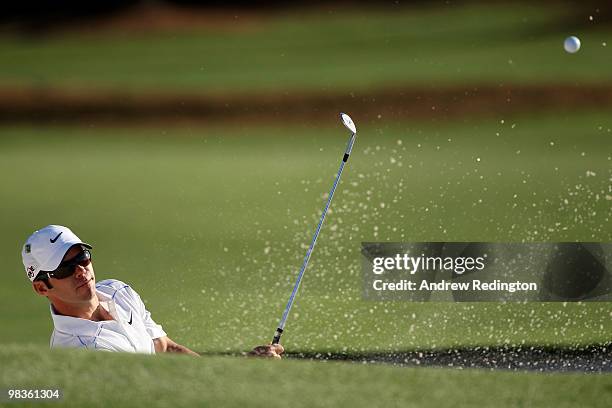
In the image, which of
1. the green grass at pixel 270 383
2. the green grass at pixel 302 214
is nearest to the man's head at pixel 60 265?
the green grass at pixel 270 383

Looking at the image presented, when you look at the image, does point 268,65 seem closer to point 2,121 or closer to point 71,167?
point 2,121

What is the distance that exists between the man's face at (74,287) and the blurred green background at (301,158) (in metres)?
0.26

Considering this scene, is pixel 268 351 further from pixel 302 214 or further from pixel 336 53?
pixel 336 53

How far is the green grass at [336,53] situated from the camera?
18.2 m

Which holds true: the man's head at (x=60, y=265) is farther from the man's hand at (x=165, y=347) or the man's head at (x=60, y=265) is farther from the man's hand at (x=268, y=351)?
the man's hand at (x=268, y=351)

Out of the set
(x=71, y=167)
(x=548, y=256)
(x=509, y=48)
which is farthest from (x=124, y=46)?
(x=548, y=256)

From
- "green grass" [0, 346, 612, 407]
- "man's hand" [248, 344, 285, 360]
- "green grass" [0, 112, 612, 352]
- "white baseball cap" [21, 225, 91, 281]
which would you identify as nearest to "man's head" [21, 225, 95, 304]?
"white baseball cap" [21, 225, 91, 281]

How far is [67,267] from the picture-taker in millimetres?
3535

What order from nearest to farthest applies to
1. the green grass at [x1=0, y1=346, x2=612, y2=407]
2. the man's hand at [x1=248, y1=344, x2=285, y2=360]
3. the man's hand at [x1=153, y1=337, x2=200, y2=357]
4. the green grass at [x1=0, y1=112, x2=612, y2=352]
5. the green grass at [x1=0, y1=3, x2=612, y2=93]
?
1. the green grass at [x1=0, y1=346, x2=612, y2=407]
2. the man's hand at [x1=248, y1=344, x2=285, y2=360]
3. the man's hand at [x1=153, y1=337, x2=200, y2=357]
4. the green grass at [x1=0, y1=112, x2=612, y2=352]
5. the green grass at [x1=0, y1=3, x2=612, y2=93]

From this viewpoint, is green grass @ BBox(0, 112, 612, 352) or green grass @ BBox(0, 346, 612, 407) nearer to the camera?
green grass @ BBox(0, 346, 612, 407)

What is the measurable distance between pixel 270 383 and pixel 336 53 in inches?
732

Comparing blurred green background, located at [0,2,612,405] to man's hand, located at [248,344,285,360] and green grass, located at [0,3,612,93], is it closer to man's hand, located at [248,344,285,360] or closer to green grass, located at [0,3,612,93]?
green grass, located at [0,3,612,93]

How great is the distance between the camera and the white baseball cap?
3.53m

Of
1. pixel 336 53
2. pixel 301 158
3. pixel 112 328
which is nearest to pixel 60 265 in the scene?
pixel 112 328
